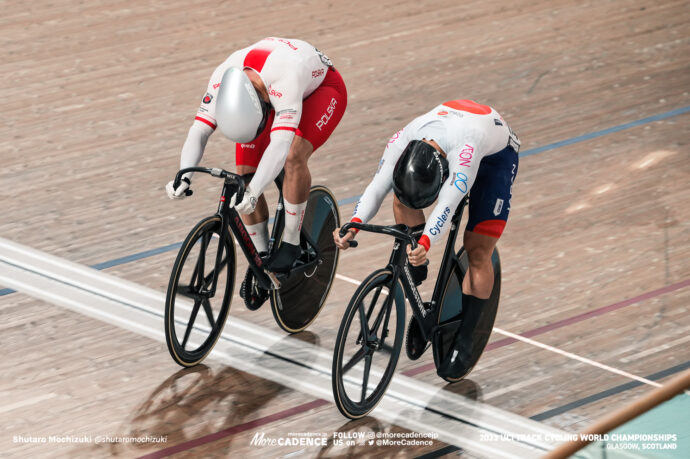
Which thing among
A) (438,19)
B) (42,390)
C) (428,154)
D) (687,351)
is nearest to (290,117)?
(428,154)

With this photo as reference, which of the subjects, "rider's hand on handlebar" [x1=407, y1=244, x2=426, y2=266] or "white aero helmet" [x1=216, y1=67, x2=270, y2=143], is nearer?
"rider's hand on handlebar" [x1=407, y1=244, x2=426, y2=266]

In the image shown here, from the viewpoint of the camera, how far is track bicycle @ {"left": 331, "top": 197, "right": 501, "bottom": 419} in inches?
158

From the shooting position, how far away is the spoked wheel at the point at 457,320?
4496mm

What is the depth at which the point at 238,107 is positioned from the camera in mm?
4211

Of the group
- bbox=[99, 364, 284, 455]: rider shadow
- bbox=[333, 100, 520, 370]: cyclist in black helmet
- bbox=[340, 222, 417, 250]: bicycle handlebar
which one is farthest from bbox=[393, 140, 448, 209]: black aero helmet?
bbox=[99, 364, 284, 455]: rider shadow

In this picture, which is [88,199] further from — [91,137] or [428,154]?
[428,154]

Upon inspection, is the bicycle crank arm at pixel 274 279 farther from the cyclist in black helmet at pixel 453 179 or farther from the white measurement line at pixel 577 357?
the white measurement line at pixel 577 357

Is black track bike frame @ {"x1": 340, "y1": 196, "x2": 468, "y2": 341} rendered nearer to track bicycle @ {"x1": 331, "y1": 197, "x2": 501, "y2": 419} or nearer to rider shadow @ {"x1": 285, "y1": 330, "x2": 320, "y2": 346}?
track bicycle @ {"x1": 331, "y1": 197, "x2": 501, "y2": 419}

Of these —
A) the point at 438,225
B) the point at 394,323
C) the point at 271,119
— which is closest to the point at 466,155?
the point at 438,225

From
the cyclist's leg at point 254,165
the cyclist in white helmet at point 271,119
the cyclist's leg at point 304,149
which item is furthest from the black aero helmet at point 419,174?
the cyclist's leg at point 254,165

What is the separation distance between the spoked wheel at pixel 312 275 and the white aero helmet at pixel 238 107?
0.69 meters

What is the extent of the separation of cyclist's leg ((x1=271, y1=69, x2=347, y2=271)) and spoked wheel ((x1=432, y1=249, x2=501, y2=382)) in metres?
0.73

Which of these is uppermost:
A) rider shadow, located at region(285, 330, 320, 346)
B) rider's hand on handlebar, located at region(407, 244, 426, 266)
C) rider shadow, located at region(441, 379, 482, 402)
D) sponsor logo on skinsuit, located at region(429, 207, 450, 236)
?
sponsor logo on skinsuit, located at region(429, 207, 450, 236)

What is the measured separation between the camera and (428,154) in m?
3.99
